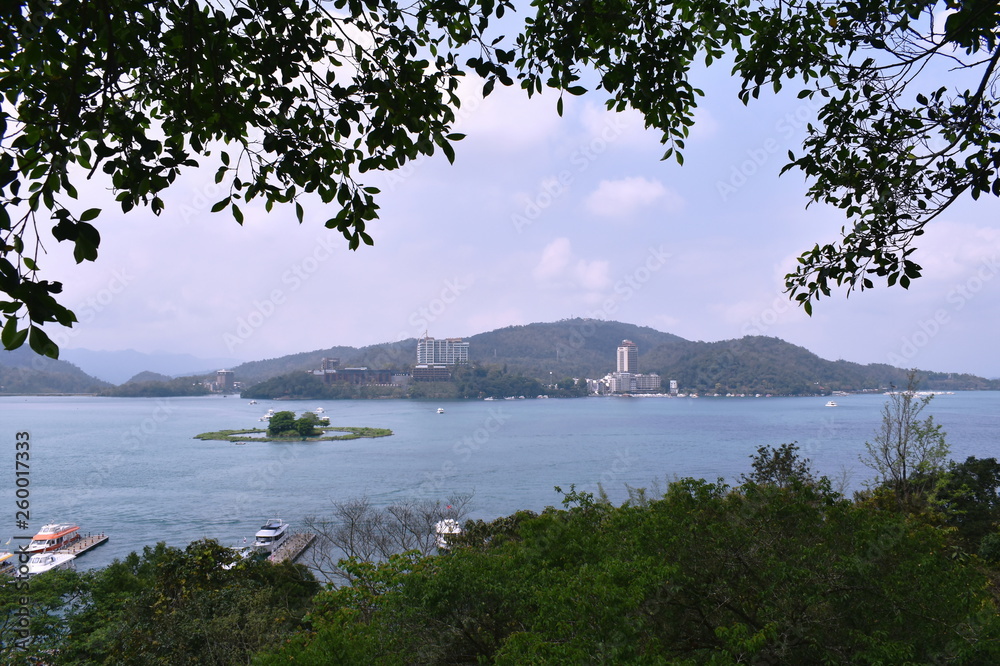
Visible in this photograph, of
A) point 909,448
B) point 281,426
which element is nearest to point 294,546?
point 909,448

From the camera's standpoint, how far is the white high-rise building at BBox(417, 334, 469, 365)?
297 feet

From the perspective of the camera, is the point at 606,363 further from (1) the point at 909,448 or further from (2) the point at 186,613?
(2) the point at 186,613

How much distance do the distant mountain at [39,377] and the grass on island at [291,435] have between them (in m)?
26.6

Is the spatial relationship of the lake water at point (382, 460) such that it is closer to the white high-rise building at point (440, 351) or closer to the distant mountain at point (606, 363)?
the distant mountain at point (606, 363)

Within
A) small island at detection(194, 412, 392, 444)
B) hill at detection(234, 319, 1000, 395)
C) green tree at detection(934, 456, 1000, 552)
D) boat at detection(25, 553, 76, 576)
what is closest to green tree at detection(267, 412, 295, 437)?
small island at detection(194, 412, 392, 444)

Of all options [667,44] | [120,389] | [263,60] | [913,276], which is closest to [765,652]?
[913,276]

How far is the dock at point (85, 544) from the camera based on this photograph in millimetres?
18172

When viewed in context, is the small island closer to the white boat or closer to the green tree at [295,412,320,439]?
the green tree at [295,412,320,439]

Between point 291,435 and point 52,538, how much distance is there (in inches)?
1039

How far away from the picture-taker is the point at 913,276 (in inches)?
83.7

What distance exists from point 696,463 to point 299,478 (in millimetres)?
19820

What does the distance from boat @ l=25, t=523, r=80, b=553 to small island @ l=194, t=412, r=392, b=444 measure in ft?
77.4

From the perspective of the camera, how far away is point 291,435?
44812 millimetres

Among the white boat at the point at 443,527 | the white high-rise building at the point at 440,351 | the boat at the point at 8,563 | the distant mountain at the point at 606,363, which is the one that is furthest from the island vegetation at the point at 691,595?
the white high-rise building at the point at 440,351
